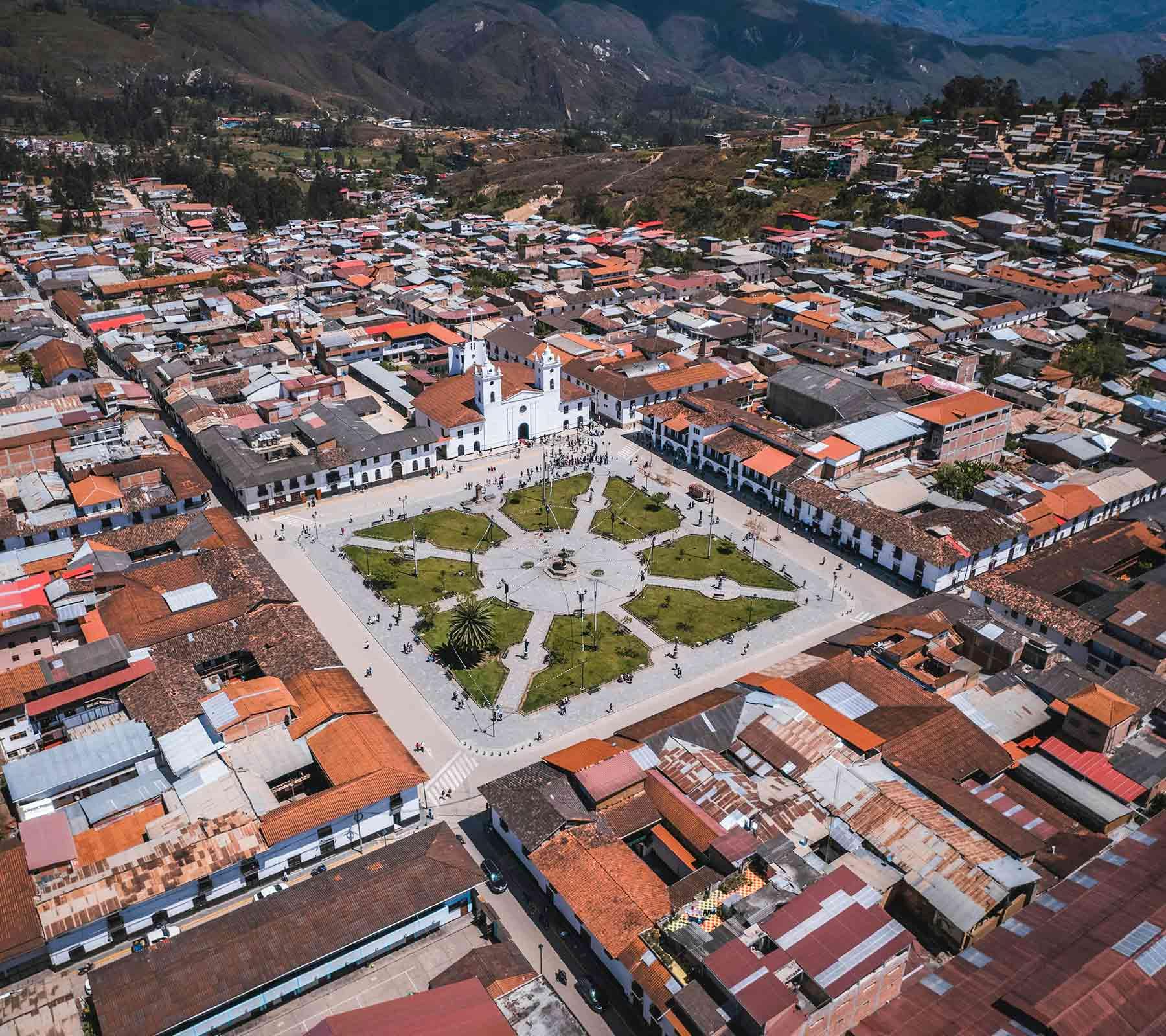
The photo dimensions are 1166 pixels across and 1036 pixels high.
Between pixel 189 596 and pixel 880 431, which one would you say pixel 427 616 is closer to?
pixel 189 596

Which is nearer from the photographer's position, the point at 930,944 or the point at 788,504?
the point at 930,944

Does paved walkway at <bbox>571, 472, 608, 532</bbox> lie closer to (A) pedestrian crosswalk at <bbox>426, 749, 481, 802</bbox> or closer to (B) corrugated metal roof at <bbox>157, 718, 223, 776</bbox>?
(A) pedestrian crosswalk at <bbox>426, 749, 481, 802</bbox>

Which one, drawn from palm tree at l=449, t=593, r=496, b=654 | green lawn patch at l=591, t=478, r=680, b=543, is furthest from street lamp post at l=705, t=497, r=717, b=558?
palm tree at l=449, t=593, r=496, b=654

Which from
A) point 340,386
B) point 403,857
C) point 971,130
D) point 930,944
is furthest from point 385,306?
point 971,130

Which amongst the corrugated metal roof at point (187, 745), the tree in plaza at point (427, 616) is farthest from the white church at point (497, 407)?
the corrugated metal roof at point (187, 745)

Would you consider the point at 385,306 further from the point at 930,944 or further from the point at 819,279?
the point at 930,944
